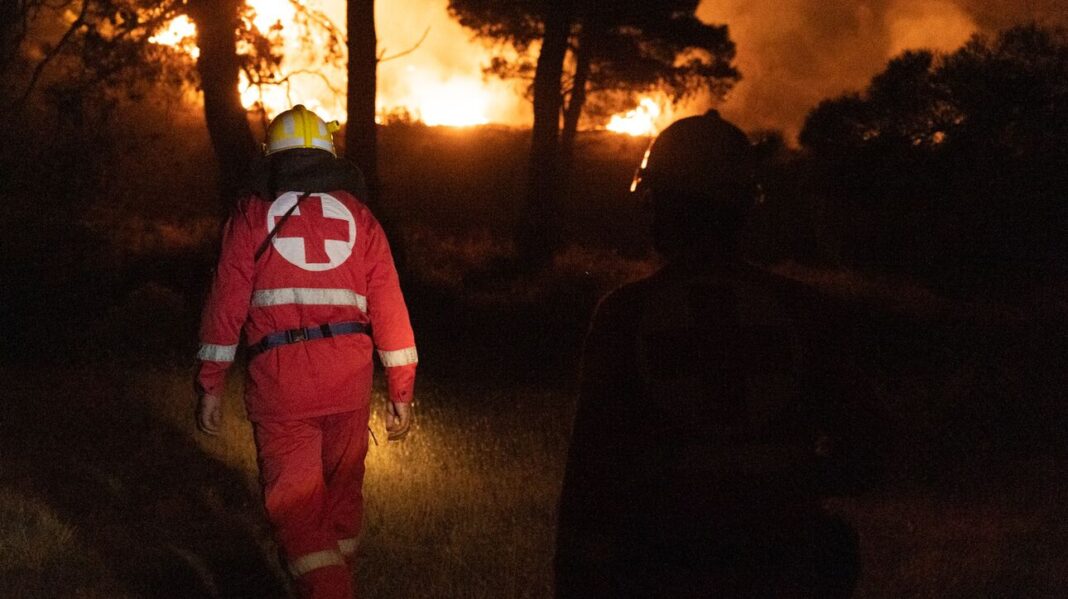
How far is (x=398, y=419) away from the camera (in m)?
3.72

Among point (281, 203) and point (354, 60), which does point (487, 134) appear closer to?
point (354, 60)

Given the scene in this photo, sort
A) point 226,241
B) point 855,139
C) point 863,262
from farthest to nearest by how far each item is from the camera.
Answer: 1. point 863,262
2. point 855,139
3. point 226,241

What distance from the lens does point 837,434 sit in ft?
6.25

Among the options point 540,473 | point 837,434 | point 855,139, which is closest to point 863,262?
point 855,139

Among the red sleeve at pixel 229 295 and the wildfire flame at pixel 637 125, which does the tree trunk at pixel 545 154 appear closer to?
the wildfire flame at pixel 637 125

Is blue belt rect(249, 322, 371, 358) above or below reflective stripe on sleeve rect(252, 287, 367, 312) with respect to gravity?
below

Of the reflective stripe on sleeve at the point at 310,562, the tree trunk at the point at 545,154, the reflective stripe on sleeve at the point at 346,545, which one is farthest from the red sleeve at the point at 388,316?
the tree trunk at the point at 545,154

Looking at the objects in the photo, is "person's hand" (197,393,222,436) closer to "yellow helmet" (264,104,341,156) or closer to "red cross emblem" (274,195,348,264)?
"red cross emblem" (274,195,348,264)

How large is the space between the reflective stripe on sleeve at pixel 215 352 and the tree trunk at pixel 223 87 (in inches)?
293

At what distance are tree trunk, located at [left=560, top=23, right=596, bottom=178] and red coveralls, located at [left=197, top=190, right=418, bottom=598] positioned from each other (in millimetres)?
18160

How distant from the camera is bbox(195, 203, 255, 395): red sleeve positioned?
10.8ft

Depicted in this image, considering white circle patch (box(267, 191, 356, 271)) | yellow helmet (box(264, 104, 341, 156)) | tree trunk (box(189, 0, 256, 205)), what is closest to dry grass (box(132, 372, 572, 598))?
white circle patch (box(267, 191, 356, 271))

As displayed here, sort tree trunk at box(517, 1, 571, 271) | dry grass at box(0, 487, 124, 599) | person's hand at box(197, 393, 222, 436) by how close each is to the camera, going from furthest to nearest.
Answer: tree trunk at box(517, 1, 571, 271)
dry grass at box(0, 487, 124, 599)
person's hand at box(197, 393, 222, 436)

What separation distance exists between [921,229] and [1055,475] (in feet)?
40.2
